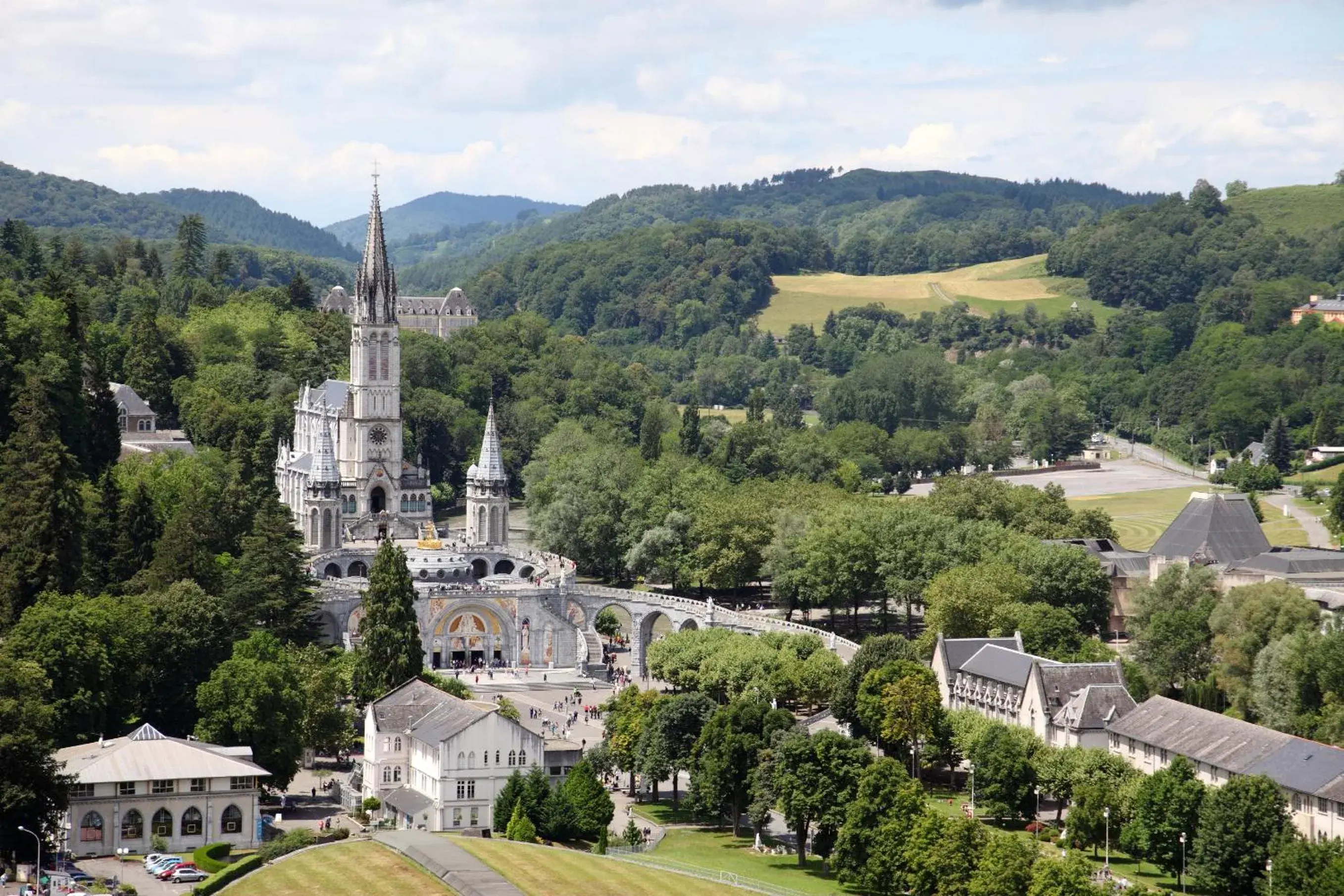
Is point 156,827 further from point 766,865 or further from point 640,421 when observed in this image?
point 640,421

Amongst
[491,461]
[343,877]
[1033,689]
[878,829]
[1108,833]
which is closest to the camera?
[343,877]

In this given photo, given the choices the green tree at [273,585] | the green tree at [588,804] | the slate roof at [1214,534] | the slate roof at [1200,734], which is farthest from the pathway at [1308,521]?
the green tree at [588,804]

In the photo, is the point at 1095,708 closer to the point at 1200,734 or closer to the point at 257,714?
the point at 1200,734

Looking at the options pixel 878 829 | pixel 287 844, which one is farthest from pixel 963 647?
pixel 287 844

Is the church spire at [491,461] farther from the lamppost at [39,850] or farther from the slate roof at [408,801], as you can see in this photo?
the lamppost at [39,850]

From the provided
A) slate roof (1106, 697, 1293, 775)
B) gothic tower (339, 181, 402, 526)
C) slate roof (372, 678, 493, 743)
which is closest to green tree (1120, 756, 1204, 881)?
slate roof (1106, 697, 1293, 775)

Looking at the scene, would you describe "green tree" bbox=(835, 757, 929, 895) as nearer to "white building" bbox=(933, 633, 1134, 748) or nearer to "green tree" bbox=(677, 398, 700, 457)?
"white building" bbox=(933, 633, 1134, 748)
